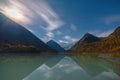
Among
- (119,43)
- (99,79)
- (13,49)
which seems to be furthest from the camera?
(119,43)

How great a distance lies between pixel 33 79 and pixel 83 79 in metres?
8.01

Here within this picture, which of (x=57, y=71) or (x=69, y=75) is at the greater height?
(x=57, y=71)

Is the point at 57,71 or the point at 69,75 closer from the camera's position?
the point at 69,75

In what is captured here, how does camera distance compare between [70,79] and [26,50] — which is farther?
[26,50]

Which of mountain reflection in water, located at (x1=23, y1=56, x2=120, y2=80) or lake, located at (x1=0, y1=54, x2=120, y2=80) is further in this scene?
lake, located at (x1=0, y1=54, x2=120, y2=80)

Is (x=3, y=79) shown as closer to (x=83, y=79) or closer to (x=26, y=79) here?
(x=26, y=79)

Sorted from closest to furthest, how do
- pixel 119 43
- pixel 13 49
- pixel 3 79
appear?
pixel 3 79, pixel 13 49, pixel 119 43

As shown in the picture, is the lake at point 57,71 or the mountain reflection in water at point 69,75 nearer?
the mountain reflection in water at point 69,75

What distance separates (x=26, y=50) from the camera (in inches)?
7623

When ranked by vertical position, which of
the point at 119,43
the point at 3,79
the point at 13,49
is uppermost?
the point at 119,43

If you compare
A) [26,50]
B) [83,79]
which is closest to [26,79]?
[83,79]

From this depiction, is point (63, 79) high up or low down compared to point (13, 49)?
down

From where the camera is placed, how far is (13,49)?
17762 cm

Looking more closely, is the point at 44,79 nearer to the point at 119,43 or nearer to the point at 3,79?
the point at 3,79
